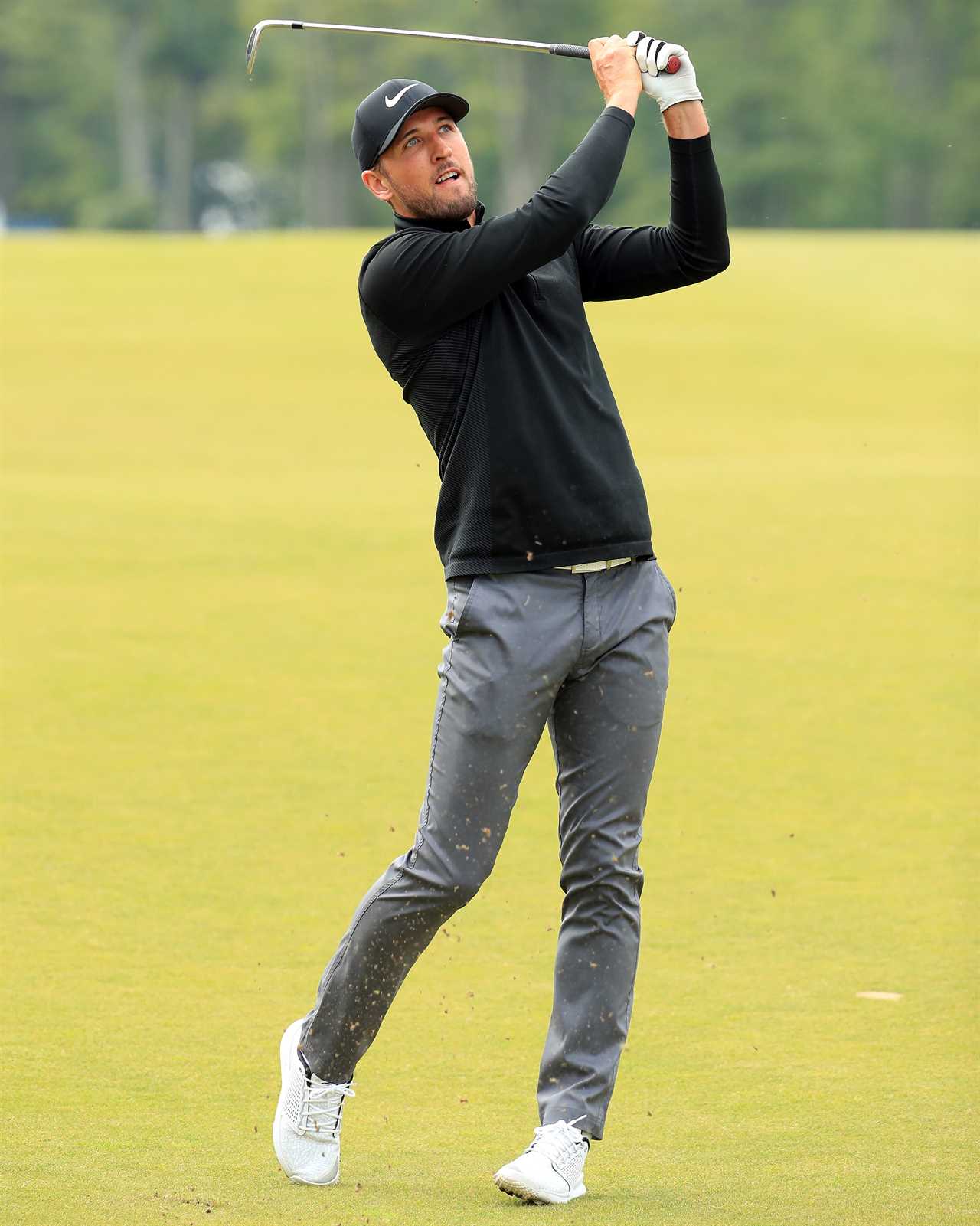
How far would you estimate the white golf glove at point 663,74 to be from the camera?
12.2 ft

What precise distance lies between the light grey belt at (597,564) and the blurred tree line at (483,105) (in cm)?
5738

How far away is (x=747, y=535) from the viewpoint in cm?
1367

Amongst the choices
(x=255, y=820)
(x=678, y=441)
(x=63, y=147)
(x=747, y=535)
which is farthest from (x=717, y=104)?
(x=255, y=820)

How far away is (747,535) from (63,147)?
70.4 m

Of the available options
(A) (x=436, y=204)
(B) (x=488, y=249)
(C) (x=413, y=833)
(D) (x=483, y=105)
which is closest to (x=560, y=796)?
(B) (x=488, y=249)

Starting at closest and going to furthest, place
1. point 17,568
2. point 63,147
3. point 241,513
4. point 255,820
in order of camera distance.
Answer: point 255,820
point 17,568
point 241,513
point 63,147

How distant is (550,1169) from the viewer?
363 cm

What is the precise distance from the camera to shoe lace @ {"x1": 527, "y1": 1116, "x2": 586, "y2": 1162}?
12.0ft

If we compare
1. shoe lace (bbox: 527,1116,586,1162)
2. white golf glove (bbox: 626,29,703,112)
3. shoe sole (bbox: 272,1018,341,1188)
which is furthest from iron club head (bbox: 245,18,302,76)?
shoe lace (bbox: 527,1116,586,1162)

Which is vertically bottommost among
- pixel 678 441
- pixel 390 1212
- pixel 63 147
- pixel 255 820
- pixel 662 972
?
pixel 63 147

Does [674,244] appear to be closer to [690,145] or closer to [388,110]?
[690,145]

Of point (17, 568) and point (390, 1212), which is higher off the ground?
point (390, 1212)

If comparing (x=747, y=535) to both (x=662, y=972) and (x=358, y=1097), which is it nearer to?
(x=662, y=972)

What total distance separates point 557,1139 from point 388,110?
1850 millimetres
